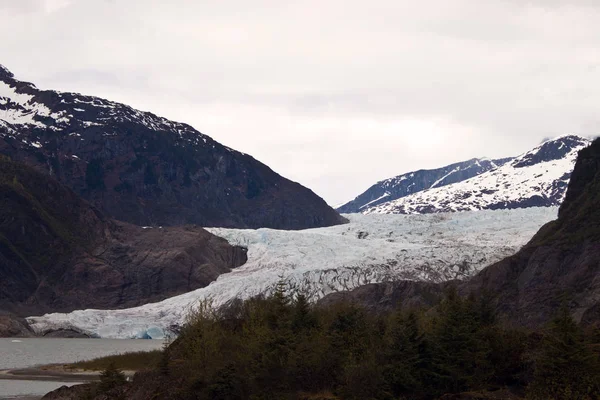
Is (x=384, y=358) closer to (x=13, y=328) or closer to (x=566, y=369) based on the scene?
(x=566, y=369)

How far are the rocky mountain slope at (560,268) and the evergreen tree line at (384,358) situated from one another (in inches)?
2283

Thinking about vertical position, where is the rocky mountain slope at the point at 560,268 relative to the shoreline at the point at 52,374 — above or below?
above

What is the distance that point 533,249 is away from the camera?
137875mm

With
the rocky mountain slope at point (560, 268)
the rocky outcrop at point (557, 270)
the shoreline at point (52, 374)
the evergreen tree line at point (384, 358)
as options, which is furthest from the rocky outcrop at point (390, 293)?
the evergreen tree line at point (384, 358)

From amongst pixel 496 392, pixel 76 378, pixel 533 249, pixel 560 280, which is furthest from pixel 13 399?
pixel 533 249

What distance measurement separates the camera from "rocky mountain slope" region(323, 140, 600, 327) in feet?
366

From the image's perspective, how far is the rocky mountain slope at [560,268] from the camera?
111 meters

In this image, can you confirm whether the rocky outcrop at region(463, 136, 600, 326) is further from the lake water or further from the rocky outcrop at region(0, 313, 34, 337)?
the rocky outcrop at region(0, 313, 34, 337)

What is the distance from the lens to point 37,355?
425 ft

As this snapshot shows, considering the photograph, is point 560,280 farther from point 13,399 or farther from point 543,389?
point 543,389

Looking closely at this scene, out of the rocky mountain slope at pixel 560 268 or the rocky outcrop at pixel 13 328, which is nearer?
the rocky mountain slope at pixel 560 268

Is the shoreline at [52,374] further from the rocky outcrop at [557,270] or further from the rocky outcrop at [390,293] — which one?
the rocky outcrop at [390,293]

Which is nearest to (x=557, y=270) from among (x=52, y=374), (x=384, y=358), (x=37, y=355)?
(x=52, y=374)

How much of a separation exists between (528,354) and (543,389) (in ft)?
12.5
